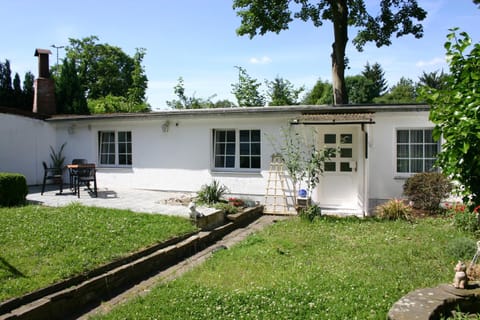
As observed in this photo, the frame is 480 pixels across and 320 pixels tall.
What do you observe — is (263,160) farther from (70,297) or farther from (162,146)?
(70,297)

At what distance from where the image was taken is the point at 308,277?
538cm

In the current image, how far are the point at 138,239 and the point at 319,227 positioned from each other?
4351mm

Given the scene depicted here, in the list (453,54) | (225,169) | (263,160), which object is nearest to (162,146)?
(225,169)

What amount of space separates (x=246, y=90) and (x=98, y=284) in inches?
1312

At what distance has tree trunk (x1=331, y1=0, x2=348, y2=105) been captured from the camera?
1930 centimetres

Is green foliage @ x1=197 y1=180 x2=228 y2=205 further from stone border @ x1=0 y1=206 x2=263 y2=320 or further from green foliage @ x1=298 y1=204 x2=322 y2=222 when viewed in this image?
stone border @ x1=0 y1=206 x2=263 y2=320

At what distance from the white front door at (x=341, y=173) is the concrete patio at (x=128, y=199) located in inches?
156

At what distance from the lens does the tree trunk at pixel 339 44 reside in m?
19.3

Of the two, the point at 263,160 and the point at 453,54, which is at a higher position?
the point at 453,54

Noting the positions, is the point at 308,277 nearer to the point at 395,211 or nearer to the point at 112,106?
the point at 395,211

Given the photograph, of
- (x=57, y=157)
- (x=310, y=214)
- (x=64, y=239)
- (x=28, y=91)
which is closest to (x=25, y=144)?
(x=57, y=157)

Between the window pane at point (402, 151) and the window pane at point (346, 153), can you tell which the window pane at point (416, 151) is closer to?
the window pane at point (402, 151)

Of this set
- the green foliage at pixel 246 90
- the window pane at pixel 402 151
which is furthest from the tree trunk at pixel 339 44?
the green foliage at pixel 246 90

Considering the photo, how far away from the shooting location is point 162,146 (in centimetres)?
1341
